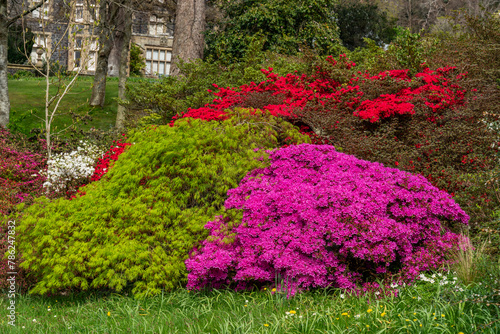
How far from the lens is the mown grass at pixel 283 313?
10.2 ft

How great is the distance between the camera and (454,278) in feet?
11.9

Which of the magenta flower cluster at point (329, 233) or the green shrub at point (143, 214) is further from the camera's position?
the green shrub at point (143, 214)

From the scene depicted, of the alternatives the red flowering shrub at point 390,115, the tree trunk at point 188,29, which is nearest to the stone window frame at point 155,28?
the tree trunk at point 188,29

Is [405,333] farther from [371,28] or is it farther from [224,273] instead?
[371,28]

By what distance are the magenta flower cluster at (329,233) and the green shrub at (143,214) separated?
31 centimetres

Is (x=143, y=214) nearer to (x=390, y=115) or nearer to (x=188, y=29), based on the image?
(x=390, y=115)

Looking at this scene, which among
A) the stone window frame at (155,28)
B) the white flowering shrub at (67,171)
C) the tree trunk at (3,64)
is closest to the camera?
the white flowering shrub at (67,171)

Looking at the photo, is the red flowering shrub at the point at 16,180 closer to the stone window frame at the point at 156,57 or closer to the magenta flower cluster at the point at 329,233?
the magenta flower cluster at the point at 329,233

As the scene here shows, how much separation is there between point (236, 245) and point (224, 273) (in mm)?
324

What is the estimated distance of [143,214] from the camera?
4582 millimetres

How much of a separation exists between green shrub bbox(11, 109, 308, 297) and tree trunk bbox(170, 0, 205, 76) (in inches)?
238

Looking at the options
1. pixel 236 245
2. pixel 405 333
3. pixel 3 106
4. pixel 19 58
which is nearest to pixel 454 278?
pixel 405 333

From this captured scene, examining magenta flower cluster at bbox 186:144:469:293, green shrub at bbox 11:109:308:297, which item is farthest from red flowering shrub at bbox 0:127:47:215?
magenta flower cluster at bbox 186:144:469:293

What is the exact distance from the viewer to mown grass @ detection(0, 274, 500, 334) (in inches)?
122
